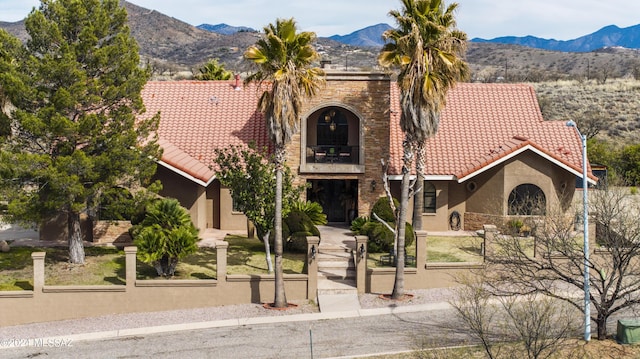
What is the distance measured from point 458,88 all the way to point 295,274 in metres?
16.6

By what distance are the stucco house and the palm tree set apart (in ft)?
22.8

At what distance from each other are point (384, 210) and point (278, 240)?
24.7 ft

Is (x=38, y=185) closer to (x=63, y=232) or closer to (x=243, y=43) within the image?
(x=63, y=232)

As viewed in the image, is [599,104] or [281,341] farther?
[599,104]

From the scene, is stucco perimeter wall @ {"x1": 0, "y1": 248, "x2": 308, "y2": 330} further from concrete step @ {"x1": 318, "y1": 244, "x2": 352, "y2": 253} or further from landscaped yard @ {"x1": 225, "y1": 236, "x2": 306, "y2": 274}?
concrete step @ {"x1": 318, "y1": 244, "x2": 352, "y2": 253}

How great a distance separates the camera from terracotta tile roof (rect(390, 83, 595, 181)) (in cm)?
3269

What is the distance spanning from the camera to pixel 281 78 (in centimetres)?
2323

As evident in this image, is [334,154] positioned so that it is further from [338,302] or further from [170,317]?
[170,317]

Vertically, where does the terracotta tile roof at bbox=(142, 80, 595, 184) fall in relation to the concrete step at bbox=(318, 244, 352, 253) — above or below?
above

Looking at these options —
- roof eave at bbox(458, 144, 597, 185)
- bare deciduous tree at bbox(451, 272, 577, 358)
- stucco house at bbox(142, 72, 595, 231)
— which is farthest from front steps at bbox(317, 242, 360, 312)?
roof eave at bbox(458, 144, 597, 185)

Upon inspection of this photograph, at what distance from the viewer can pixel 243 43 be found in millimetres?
130625

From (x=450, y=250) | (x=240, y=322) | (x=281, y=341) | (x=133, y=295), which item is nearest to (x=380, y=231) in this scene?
(x=450, y=250)

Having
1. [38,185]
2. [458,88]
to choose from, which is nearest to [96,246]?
[38,185]

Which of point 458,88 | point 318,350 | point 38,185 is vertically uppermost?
point 458,88
